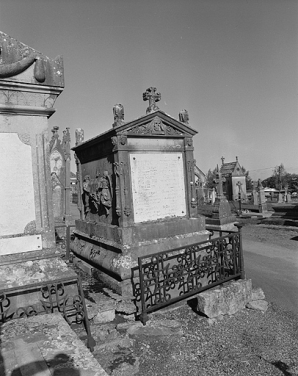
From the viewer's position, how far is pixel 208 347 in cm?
370

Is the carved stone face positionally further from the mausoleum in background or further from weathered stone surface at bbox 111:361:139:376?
the mausoleum in background

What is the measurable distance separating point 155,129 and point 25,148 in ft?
10.6

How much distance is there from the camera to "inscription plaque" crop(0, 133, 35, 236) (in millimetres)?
3375

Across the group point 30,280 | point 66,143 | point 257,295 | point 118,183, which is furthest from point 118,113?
point 66,143

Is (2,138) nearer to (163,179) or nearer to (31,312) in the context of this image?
(31,312)

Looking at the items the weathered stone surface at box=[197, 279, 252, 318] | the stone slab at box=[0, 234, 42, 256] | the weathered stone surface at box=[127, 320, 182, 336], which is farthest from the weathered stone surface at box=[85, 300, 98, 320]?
the weathered stone surface at box=[197, 279, 252, 318]

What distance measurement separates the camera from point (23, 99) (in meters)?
3.45

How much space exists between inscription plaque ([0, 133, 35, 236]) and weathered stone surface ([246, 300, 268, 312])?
3.79 metres

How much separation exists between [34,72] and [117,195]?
2942 mm

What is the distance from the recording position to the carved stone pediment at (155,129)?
5.96 meters

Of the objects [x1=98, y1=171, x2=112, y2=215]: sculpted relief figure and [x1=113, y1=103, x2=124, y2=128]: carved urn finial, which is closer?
[x1=113, y1=103, x2=124, y2=128]: carved urn finial

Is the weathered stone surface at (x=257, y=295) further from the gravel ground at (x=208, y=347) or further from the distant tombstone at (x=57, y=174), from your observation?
the distant tombstone at (x=57, y=174)

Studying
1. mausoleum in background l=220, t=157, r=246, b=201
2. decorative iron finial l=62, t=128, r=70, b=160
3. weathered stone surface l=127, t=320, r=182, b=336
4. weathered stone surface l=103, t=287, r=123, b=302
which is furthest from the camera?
mausoleum in background l=220, t=157, r=246, b=201

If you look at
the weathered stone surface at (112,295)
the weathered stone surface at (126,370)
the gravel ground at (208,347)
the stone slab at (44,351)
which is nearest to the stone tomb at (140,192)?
the weathered stone surface at (112,295)
